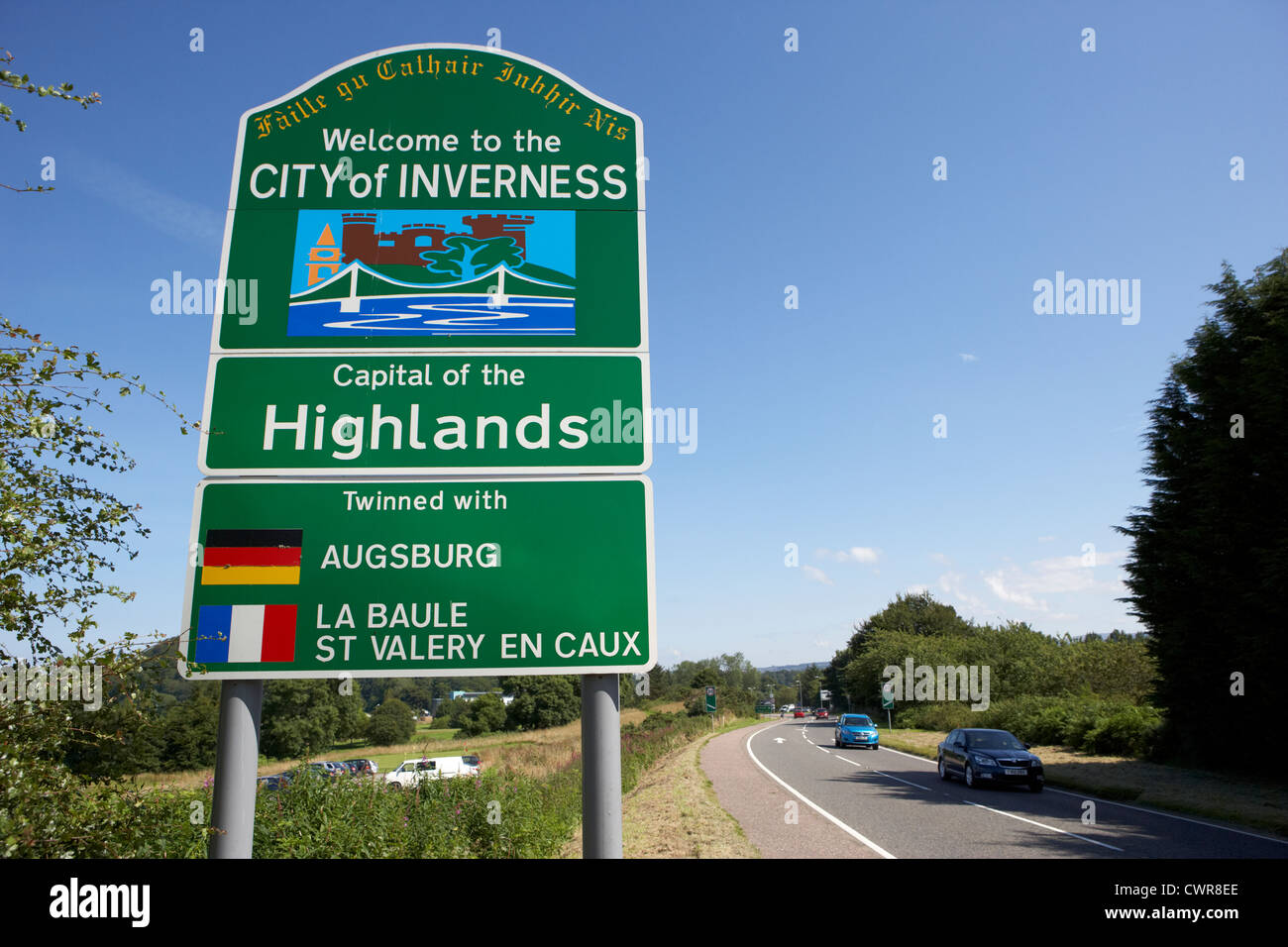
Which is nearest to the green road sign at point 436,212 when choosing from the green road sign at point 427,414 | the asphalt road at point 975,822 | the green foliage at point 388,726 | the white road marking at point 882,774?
the green road sign at point 427,414

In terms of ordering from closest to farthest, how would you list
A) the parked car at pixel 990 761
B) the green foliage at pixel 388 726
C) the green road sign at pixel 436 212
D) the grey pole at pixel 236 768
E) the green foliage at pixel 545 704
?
the grey pole at pixel 236 768 < the green road sign at pixel 436 212 < the parked car at pixel 990 761 < the green foliage at pixel 545 704 < the green foliage at pixel 388 726

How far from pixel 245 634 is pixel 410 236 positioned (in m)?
1.85

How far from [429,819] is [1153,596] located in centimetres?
2561

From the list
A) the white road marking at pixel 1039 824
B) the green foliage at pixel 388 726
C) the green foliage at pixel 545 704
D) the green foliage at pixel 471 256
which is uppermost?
the green foliage at pixel 471 256

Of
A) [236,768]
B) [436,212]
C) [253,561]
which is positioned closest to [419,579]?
[253,561]

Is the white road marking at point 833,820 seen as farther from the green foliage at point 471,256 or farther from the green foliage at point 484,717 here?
the green foliage at point 484,717

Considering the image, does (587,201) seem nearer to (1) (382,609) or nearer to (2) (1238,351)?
(1) (382,609)

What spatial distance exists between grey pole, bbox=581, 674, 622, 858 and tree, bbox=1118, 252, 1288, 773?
21129 mm

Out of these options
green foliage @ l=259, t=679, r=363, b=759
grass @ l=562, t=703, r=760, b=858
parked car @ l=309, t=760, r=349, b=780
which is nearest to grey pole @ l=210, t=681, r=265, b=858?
grass @ l=562, t=703, r=760, b=858

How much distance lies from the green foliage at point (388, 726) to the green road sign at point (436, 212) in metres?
62.2

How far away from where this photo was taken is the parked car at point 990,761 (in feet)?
58.0

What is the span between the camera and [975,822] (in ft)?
42.8

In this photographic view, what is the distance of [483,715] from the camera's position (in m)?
57.0

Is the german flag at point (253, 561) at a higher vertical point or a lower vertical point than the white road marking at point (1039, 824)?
higher
